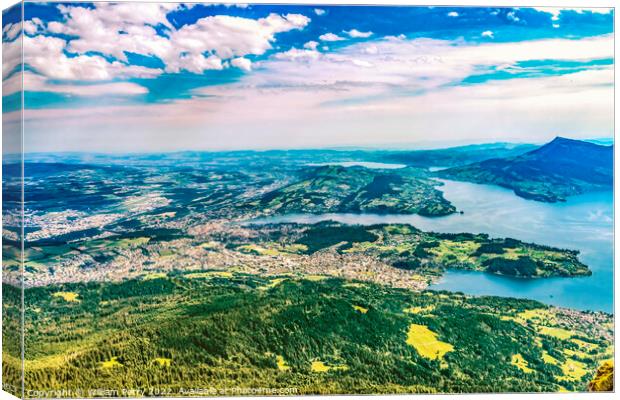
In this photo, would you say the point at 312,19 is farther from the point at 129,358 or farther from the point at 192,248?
the point at 129,358

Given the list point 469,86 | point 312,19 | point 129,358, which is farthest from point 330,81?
point 129,358

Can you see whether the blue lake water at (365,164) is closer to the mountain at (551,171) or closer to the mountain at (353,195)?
the mountain at (353,195)

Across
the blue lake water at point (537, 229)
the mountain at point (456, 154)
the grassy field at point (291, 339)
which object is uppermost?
the mountain at point (456, 154)

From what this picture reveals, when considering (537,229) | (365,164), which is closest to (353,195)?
(365,164)

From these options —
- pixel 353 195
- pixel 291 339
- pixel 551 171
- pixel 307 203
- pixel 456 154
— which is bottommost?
pixel 291 339

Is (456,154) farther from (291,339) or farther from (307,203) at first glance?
(291,339)

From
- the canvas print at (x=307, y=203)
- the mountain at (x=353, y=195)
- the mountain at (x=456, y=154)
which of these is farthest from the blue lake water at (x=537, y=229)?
the mountain at (x=456, y=154)

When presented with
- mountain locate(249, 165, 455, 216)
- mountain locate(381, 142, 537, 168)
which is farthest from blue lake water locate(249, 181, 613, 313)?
mountain locate(381, 142, 537, 168)
